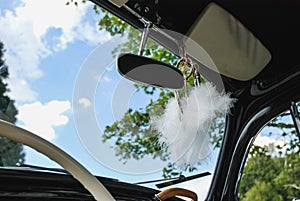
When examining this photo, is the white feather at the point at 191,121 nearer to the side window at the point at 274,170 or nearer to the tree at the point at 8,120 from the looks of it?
the tree at the point at 8,120

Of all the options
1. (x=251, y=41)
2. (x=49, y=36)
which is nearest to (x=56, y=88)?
(x=49, y=36)

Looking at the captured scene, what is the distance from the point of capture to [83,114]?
5.80 feet

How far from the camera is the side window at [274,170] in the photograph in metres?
2.76

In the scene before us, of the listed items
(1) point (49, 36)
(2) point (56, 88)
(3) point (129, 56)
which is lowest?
(3) point (129, 56)

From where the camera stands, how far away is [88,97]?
174cm

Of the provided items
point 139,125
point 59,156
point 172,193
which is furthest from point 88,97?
point 59,156

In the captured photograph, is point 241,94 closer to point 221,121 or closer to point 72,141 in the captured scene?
point 221,121

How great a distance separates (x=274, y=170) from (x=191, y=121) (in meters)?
1.63

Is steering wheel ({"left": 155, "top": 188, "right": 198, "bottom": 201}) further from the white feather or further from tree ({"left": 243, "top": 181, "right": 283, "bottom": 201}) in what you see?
tree ({"left": 243, "top": 181, "right": 283, "bottom": 201})

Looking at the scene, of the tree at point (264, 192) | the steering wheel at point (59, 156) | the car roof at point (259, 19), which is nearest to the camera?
the steering wheel at point (59, 156)

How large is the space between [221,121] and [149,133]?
32cm

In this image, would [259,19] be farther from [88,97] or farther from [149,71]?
[88,97]

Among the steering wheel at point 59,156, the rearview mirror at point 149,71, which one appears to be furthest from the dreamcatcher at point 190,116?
the steering wheel at point 59,156

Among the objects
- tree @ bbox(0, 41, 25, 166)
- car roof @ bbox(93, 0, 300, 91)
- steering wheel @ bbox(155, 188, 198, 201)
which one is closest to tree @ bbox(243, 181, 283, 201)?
car roof @ bbox(93, 0, 300, 91)
